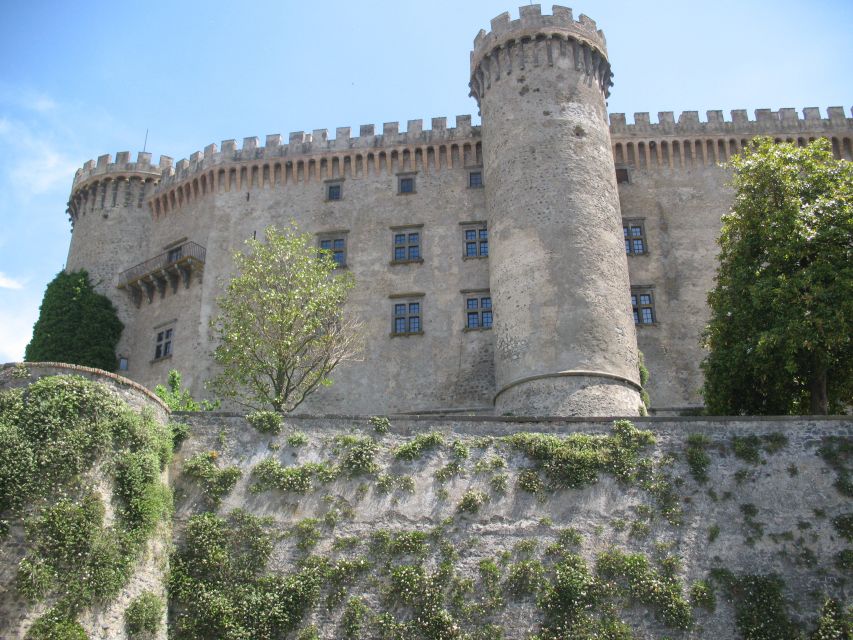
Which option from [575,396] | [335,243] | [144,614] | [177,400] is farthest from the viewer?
[335,243]

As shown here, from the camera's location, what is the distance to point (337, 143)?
40.0 metres

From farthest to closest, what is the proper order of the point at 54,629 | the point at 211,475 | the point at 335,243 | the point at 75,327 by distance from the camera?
the point at 75,327 → the point at 335,243 → the point at 211,475 → the point at 54,629

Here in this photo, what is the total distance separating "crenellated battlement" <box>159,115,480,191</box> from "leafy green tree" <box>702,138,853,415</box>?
14.0 meters

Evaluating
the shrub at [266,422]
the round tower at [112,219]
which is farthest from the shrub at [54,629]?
the round tower at [112,219]

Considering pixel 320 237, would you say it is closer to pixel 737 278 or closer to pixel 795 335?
pixel 737 278

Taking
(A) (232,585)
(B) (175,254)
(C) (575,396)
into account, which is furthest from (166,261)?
(A) (232,585)

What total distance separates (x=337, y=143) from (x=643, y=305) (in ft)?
48.3

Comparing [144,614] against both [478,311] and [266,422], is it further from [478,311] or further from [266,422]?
[478,311]

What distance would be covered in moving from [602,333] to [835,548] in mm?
10517

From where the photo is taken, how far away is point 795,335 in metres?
24.8

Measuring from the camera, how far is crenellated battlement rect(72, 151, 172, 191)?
43.3m

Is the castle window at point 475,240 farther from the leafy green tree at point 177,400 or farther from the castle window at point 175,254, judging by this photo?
the castle window at point 175,254

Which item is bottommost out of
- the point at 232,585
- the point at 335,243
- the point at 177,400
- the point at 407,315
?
the point at 232,585

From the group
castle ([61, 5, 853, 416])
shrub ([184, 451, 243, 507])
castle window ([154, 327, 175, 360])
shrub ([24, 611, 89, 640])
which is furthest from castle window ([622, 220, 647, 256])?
shrub ([24, 611, 89, 640])
